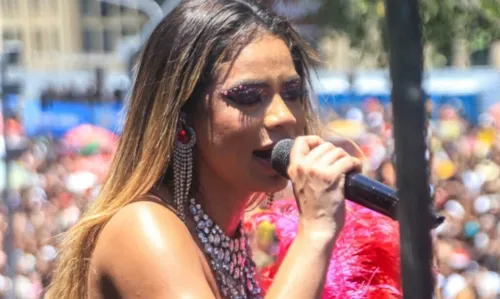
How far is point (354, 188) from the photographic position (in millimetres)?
1521

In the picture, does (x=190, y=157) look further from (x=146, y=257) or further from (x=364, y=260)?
(x=364, y=260)

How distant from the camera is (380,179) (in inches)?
187

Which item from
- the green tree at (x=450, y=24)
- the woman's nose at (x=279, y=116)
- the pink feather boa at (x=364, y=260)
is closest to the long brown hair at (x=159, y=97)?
the woman's nose at (x=279, y=116)

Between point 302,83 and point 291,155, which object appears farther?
point 302,83

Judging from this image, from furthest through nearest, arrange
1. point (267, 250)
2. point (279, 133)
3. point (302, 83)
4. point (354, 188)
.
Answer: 1. point (267, 250)
2. point (302, 83)
3. point (279, 133)
4. point (354, 188)

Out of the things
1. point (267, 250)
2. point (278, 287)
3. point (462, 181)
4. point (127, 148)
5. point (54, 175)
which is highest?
point (127, 148)

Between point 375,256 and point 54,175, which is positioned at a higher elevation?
point 375,256

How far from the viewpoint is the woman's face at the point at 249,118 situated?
175 centimetres

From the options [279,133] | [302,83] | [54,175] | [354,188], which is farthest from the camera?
[54,175]

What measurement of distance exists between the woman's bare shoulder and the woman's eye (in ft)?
0.78

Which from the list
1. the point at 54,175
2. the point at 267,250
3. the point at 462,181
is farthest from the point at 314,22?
the point at 267,250

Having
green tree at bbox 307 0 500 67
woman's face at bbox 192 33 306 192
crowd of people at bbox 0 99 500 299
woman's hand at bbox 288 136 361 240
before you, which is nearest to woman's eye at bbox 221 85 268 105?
woman's face at bbox 192 33 306 192

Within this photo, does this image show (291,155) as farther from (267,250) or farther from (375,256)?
(267,250)

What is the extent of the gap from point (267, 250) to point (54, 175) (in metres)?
9.11
